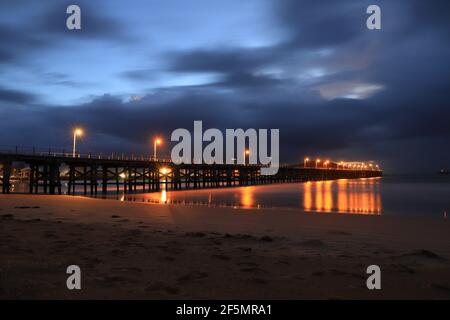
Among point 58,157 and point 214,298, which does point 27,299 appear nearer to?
point 214,298

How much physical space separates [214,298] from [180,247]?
3.35 meters

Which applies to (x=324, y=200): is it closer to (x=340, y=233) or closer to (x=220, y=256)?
(x=340, y=233)

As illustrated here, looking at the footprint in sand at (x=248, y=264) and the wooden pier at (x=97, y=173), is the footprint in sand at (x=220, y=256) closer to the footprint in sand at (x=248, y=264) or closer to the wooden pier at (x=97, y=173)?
the footprint in sand at (x=248, y=264)

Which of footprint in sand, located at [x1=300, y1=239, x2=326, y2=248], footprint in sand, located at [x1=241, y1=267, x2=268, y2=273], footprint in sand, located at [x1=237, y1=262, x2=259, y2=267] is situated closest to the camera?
footprint in sand, located at [x1=241, y1=267, x2=268, y2=273]

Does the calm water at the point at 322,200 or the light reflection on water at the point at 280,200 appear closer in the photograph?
the calm water at the point at 322,200

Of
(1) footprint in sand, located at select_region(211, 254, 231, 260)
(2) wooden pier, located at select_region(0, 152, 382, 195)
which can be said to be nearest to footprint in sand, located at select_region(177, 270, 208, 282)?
(1) footprint in sand, located at select_region(211, 254, 231, 260)

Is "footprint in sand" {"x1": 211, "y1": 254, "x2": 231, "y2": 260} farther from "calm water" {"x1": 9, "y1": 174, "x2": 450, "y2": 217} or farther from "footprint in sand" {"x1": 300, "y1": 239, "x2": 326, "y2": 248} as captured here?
"calm water" {"x1": 9, "y1": 174, "x2": 450, "y2": 217}

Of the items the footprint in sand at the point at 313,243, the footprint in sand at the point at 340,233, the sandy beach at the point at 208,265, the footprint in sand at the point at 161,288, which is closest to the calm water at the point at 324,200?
the footprint in sand at the point at 340,233

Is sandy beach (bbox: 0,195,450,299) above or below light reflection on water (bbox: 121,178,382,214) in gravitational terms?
above

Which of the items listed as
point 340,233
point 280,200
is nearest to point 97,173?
point 280,200

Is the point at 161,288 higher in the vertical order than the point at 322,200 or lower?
higher

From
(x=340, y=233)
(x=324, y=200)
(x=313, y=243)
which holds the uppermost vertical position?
(x=313, y=243)
